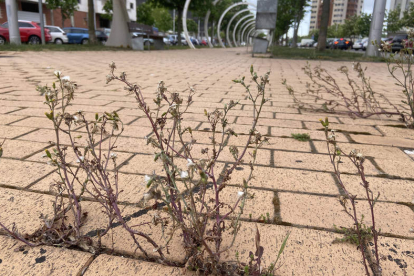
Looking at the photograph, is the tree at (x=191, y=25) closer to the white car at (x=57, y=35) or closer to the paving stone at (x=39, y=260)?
the white car at (x=57, y=35)

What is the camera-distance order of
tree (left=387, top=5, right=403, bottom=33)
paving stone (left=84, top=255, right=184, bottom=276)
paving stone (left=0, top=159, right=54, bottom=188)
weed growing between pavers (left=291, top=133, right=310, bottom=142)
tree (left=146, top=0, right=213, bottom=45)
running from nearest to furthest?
paving stone (left=84, top=255, right=184, bottom=276) < paving stone (left=0, top=159, right=54, bottom=188) < weed growing between pavers (left=291, top=133, right=310, bottom=142) < tree (left=146, top=0, right=213, bottom=45) < tree (left=387, top=5, right=403, bottom=33)

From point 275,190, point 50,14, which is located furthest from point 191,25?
point 275,190

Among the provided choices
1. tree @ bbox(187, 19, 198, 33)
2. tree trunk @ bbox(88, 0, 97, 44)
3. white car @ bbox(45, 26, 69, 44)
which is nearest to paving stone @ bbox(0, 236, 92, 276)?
tree trunk @ bbox(88, 0, 97, 44)

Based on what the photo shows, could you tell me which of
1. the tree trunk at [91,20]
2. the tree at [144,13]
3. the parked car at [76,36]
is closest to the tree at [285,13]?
the tree at [144,13]

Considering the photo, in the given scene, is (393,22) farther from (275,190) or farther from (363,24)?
(275,190)

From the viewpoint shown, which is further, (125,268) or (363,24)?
(363,24)

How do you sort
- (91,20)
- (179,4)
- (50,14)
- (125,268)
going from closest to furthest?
(125,268), (91,20), (179,4), (50,14)

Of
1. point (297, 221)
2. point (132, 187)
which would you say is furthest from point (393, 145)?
point (132, 187)

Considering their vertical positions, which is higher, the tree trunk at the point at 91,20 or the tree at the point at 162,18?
the tree at the point at 162,18

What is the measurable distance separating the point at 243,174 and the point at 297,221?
572 mm

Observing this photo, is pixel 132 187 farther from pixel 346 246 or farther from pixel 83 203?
pixel 346 246

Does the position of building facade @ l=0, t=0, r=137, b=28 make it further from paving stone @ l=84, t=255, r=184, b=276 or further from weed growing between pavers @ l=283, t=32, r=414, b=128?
paving stone @ l=84, t=255, r=184, b=276

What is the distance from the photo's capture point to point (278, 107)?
3941 mm

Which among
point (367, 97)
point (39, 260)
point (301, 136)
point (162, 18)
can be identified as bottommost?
point (39, 260)
